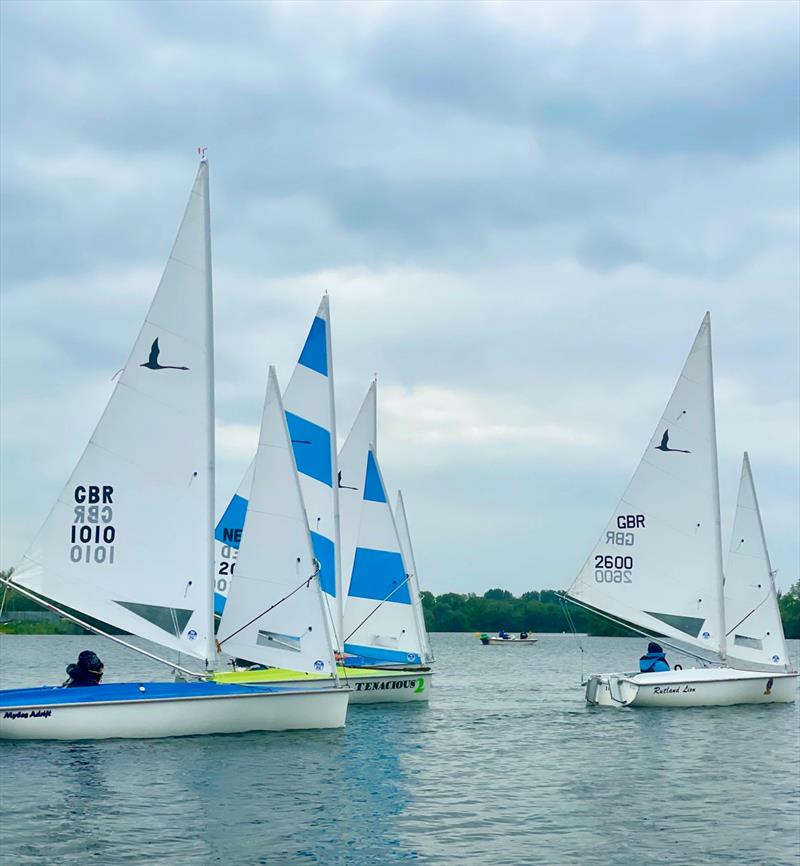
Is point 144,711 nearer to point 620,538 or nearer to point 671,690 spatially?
point 671,690

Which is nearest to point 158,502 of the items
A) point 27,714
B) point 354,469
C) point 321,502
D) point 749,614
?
point 27,714

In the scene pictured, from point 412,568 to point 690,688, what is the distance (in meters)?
11.3

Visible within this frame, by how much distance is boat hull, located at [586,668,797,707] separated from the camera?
33.7m

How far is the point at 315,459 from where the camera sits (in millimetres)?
34844

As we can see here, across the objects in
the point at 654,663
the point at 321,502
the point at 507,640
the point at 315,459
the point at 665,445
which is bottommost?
the point at 654,663

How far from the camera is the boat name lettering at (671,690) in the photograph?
33.6 meters

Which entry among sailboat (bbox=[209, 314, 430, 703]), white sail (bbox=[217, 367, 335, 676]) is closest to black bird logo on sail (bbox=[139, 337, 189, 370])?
white sail (bbox=[217, 367, 335, 676])

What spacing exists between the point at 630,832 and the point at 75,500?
13.9 metres

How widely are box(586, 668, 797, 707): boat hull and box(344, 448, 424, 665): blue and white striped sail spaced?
240 inches

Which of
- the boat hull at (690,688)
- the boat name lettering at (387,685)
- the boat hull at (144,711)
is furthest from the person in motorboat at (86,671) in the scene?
the boat hull at (690,688)

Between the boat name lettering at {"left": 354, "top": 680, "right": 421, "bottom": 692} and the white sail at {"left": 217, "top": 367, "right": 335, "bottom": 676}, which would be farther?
the boat name lettering at {"left": 354, "top": 680, "right": 421, "bottom": 692}

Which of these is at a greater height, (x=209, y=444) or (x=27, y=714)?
(x=209, y=444)

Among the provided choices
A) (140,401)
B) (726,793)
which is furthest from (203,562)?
(726,793)

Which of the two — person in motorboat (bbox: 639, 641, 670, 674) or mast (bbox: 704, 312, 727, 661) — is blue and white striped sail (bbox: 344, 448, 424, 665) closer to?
person in motorboat (bbox: 639, 641, 670, 674)
